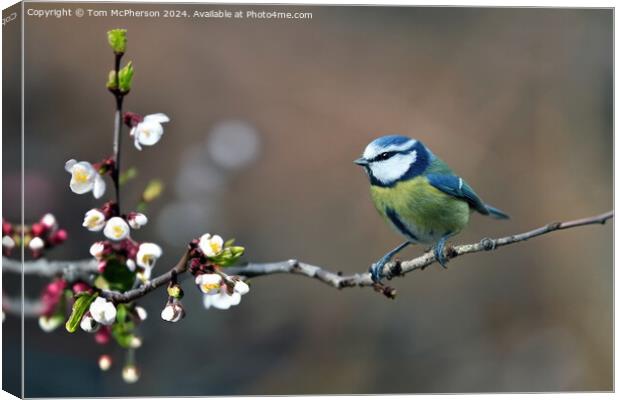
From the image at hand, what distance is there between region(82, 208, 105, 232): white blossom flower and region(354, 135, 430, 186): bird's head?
60cm

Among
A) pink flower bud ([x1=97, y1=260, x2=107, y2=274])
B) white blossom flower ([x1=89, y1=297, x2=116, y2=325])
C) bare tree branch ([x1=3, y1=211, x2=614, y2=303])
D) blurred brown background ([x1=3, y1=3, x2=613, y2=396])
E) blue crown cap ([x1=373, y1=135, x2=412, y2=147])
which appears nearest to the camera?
bare tree branch ([x1=3, y1=211, x2=614, y2=303])

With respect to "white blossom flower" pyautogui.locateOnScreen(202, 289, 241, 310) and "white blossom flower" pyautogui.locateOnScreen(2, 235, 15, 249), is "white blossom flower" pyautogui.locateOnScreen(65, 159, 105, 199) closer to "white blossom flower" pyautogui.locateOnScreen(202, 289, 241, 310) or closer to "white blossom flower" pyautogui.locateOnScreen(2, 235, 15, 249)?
"white blossom flower" pyautogui.locateOnScreen(202, 289, 241, 310)

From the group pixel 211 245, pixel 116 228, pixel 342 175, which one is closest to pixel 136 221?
pixel 116 228

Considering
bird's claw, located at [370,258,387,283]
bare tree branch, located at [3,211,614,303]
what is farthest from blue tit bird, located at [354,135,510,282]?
bare tree branch, located at [3,211,614,303]

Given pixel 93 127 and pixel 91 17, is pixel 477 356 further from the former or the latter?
pixel 91 17

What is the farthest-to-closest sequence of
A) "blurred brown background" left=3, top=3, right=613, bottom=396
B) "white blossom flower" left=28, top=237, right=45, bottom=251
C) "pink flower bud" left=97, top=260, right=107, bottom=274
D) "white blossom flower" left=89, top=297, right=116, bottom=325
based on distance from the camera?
"blurred brown background" left=3, top=3, right=613, bottom=396 < "white blossom flower" left=28, top=237, right=45, bottom=251 < "pink flower bud" left=97, top=260, right=107, bottom=274 < "white blossom flower" left=89, top=297, right=116, bottom=325

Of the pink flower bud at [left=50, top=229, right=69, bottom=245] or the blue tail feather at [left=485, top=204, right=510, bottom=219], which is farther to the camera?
the blue tail feather at [left=485, top=204, right=510, bottom=219]

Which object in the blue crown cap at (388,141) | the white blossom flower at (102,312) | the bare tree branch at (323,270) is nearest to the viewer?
the bare tree branch at (323,270)

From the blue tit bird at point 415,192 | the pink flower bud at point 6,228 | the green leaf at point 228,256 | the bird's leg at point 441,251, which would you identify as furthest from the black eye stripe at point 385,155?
the pink flower bud at point 6,228

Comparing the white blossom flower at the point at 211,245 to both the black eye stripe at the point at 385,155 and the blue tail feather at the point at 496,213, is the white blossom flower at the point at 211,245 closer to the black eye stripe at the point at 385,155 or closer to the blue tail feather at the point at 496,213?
the black eye stripe at the point at 385,155

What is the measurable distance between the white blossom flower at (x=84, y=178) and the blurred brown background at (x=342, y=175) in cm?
40

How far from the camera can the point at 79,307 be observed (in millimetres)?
1256

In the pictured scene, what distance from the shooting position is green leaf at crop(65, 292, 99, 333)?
1253mm

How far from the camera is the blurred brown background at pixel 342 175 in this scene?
1.77 meters
